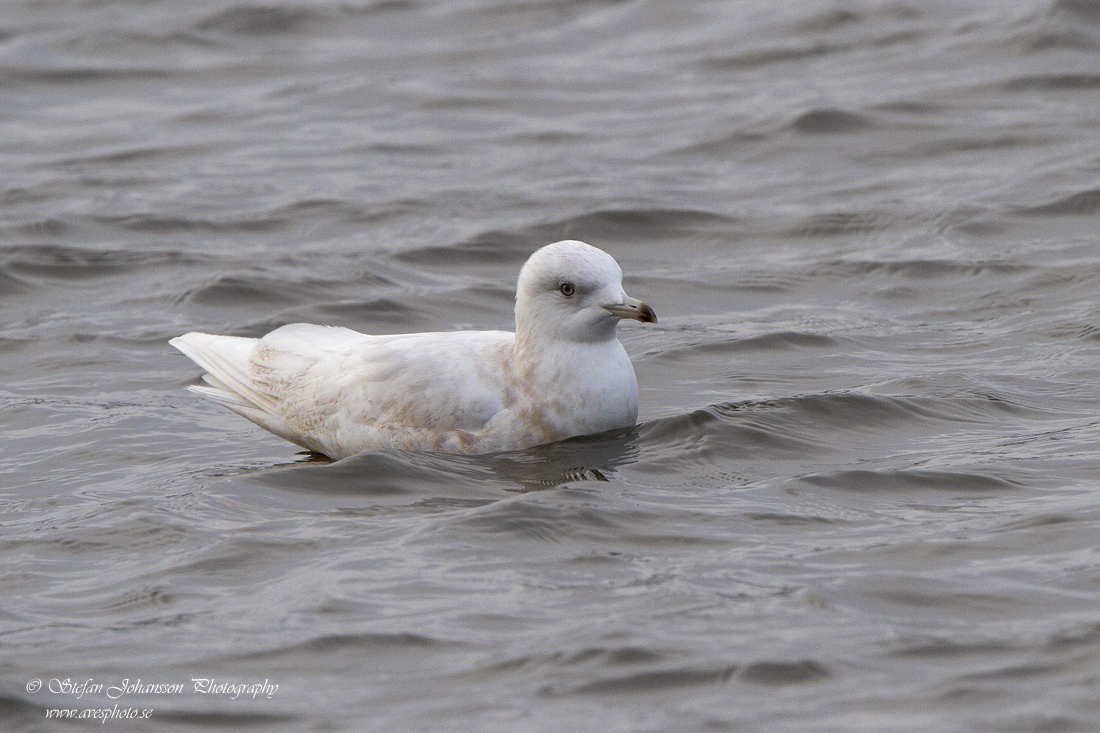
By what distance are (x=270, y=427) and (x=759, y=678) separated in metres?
3.21

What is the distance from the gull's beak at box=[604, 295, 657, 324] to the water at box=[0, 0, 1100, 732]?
59 cm

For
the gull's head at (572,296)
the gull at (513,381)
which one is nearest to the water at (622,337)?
the gull at (513,381)

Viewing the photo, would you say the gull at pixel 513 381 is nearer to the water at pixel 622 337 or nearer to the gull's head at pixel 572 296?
the gull's head at pixel 572 296

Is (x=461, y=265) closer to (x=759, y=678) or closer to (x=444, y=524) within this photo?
(x=444, y=524)

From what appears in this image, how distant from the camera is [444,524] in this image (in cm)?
599

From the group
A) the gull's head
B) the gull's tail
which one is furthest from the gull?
the gull's tail

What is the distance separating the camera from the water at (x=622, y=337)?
4.94m

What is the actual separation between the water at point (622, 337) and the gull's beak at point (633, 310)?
588mm

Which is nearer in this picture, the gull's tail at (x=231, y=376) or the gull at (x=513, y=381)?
the gull at (x=513, y=381)

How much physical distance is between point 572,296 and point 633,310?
326 mm

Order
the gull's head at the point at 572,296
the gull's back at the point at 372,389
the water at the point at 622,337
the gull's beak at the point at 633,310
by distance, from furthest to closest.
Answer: the gull's back at the point at 372,389, the gull's head at the point at 572,296, the gull's beak at the point at 633,310, the water at the point at 622,337

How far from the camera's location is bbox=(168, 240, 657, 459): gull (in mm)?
6664

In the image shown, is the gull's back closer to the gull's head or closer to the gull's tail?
the gull's tail

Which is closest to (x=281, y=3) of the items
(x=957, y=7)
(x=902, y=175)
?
(x=957, y=7)
